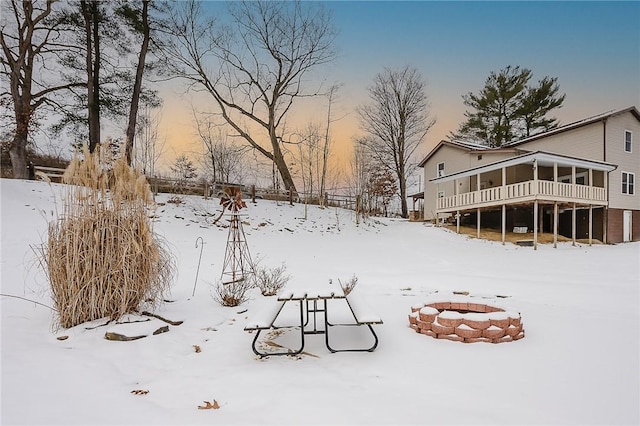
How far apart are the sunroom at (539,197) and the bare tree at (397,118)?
24.8 ft

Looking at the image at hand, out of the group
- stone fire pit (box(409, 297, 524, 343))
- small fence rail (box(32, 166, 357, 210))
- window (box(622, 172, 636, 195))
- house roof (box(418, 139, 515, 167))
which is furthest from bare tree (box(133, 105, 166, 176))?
window (box(622, 172, 636, 195))

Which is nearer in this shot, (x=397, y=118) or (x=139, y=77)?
(x=139, y=77)

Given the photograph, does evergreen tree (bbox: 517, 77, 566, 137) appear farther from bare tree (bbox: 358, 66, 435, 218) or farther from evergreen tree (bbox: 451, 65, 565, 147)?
bare tree (bbox: 358, 66, 435, 218)

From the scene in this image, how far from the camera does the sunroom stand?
1462cm

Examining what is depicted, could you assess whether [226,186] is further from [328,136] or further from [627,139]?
[627,139]

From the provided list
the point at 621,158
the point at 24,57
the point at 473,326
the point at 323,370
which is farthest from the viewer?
the point at 621,158

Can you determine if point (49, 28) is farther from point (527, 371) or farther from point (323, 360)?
point (527, 371)

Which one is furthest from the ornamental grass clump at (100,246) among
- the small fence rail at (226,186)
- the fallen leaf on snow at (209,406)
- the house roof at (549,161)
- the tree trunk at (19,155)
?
the house roof at (549,161)

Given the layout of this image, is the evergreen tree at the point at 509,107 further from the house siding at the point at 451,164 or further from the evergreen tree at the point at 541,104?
the house siding at the point at 451,164

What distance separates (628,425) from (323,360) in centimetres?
236

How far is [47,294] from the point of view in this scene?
16.8ft

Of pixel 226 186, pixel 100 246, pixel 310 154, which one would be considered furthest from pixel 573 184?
pixel 100 246

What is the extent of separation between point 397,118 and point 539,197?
53.6 feet

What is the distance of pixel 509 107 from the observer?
29172 mm
